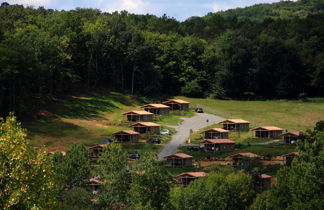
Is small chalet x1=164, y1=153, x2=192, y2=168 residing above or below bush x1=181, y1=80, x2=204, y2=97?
below

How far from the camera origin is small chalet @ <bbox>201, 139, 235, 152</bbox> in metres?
103

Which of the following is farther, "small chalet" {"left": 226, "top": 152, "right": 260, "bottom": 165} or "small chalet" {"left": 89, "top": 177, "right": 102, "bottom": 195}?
"small chalet" {"left": 226, "top": 152, "right": 260, "bottom": 165}

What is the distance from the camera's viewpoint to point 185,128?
403 ft

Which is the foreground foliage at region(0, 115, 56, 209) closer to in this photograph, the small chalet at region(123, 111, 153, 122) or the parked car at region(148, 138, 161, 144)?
the parked car at region(148, 138, 161, 144)

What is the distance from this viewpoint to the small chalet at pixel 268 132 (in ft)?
376

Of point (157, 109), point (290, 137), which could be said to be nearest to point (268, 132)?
point (290, 137)

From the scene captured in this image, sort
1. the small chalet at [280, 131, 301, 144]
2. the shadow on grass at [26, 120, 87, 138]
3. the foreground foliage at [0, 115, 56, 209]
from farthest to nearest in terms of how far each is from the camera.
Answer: the shadow on grass at [26, 120, 87, 138], the small chalet at [280, 131, 301, 144], the foreground foliage at [0, 115, 56, 209]

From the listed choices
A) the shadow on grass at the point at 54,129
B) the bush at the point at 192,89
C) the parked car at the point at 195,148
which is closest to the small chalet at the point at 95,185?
the parked car at the point at 195,148

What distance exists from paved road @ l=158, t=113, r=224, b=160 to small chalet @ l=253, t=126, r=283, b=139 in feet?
42.1

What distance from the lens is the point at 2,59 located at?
108312 mm

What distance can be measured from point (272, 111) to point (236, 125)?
25.7 m

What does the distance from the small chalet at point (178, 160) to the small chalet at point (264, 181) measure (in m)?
16.9

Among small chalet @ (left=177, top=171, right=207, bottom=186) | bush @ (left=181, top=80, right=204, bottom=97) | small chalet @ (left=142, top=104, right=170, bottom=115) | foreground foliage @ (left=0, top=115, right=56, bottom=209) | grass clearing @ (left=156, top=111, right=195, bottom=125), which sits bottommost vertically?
small chalet @ (left=177, top=171, right=207, bottom=186)

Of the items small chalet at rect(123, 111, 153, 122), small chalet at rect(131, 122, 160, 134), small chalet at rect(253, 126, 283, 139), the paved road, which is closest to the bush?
the paved road
